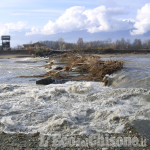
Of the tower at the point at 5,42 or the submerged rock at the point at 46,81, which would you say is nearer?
the submerged rock at the point at 46,81

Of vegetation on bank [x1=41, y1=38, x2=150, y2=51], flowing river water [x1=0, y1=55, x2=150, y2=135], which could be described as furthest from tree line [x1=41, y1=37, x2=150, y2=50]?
flowing river water [x1=0, y1=55, x2=150, y2=135]

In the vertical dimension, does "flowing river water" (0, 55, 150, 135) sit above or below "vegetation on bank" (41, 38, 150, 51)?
below

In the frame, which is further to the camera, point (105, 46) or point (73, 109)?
point (105, 46)

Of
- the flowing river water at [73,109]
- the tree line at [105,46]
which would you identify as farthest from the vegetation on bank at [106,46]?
the flowing river water at [73,109]

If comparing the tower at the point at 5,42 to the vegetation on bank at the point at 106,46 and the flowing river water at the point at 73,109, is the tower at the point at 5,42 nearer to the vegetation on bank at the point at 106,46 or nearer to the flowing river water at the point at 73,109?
the vegetation on bank at the point at 106,46

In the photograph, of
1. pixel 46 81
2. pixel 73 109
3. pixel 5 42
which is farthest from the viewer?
pixel 5 42

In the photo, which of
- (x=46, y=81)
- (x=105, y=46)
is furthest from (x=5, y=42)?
(x=46, y=81)

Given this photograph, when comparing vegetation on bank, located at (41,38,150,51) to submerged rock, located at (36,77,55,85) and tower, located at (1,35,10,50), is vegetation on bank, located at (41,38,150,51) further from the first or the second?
submerged rock, located at (36,77,55,85)

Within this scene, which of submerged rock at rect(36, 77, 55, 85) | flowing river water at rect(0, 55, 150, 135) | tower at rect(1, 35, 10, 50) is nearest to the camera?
flowing river water at rect(0, 55, 150, 135)

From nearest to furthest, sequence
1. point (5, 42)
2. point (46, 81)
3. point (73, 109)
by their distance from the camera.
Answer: point (73, 109), point (46, 81), point (5, 42)

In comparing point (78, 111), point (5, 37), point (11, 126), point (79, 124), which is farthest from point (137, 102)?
point (5, 37)

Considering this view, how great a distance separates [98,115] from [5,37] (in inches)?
2668

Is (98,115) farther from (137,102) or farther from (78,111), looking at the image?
(137,102)

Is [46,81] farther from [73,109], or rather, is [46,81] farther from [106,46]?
[106,46]
